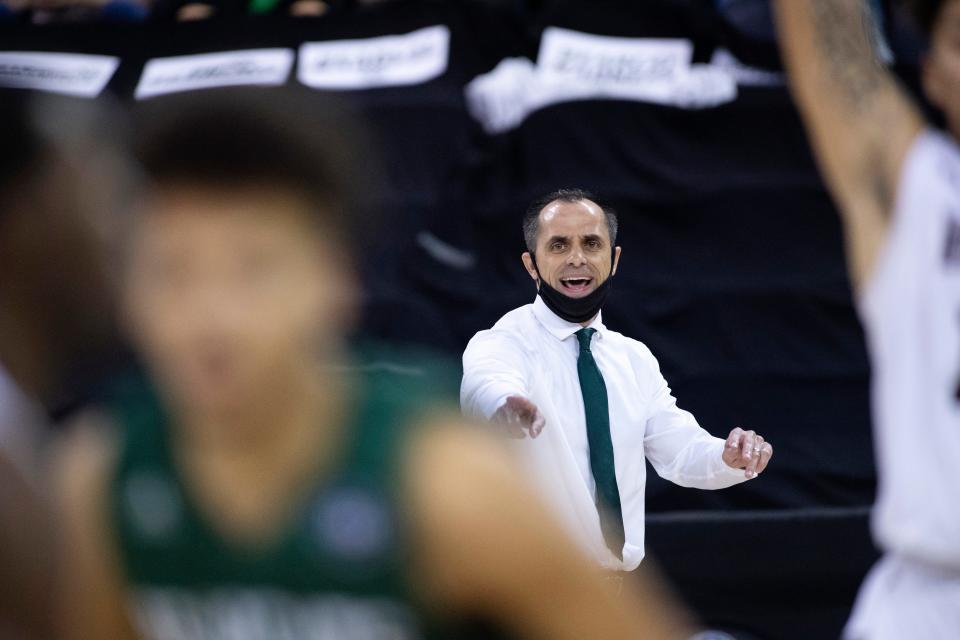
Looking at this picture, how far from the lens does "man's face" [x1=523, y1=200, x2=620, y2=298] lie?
4121mm

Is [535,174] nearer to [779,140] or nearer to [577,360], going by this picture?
[779,140]

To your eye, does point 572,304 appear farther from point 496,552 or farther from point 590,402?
point 496,552

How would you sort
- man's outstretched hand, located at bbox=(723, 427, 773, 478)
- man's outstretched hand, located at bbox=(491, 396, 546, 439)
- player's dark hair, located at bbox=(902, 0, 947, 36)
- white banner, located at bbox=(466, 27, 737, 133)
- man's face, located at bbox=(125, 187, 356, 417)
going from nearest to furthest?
man's face, located at bbox=(125, 187, 356, 417) < player's dark hair, located at bbox=(902, 0, 947, 36) < man's outstretched hand, located at bbox=(491, 396, 546, 439) < man's outstretched hand, located at bbox=(723, 427, 773, 478) < white banner, located at bbox=(466, 27, 737, 133)

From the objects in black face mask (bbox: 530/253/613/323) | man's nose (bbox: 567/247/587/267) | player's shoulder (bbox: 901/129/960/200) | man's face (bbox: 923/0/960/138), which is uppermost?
man's face (bbox: 923/0/960/138)

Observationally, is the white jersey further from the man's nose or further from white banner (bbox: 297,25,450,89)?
white banner (bbox: 297,25,450,89)

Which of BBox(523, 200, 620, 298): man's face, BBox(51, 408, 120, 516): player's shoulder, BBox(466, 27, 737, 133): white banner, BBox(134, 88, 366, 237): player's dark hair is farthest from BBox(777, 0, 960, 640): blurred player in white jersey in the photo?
BBox(466, 27, 737, 133): white banner

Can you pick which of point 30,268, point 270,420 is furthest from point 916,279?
point 30,268

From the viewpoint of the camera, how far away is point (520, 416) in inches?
136

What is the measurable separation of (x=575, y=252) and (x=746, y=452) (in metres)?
0.87

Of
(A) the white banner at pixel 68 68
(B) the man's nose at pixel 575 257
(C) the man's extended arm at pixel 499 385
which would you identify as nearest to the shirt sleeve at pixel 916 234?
(C) the man's extended arm at pixel 499 385

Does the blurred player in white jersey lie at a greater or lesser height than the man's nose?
greater

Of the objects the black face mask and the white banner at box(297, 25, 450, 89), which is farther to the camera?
the white banner at box(297, 25, 450, 89)

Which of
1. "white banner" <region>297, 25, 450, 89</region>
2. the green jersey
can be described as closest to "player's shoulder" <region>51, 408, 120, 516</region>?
the green jersey

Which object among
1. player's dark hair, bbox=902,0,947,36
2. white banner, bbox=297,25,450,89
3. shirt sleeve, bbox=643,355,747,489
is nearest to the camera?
player's dark hair, bbox=902,0,947,36
